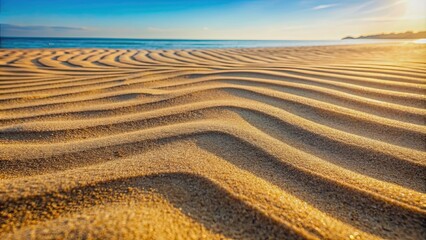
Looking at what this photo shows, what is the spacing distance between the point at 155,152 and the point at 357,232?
75 cm

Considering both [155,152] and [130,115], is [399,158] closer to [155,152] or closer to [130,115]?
[155,152]

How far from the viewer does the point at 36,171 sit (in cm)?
97

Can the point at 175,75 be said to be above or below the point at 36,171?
above

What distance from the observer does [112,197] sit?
0.80 m

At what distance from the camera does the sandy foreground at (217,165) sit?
701 millimetres

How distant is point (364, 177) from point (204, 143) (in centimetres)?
63

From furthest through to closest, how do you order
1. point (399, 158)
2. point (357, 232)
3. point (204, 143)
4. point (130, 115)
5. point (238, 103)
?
point (238, 103) → point (130, 115) → point (204, 143) → point (399, 158) → point (357, 232)

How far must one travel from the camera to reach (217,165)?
0.96m

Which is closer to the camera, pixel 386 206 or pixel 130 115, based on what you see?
pixel 386 206

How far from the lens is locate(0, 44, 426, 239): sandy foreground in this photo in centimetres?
→ 70

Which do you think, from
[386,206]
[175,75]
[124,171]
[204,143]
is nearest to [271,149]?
[204,143]

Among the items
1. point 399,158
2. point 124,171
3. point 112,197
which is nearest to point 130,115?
point 124,171

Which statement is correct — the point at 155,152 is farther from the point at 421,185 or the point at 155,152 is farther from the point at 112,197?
the point at 421,185

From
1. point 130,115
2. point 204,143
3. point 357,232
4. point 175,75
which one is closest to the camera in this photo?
point 357,232
